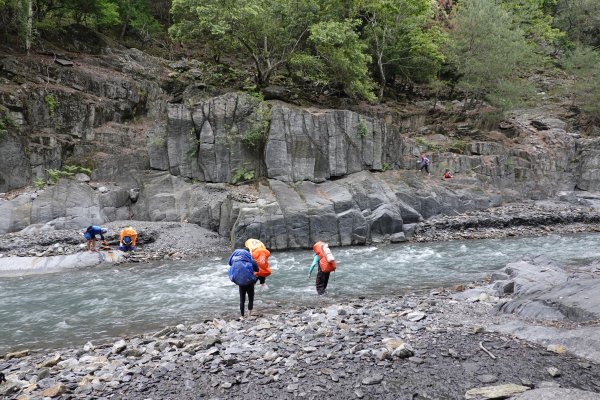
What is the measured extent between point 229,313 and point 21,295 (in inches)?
329

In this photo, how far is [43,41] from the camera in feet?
110

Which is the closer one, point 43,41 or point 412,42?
point 43,41

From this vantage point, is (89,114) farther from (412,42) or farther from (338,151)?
(412,42)

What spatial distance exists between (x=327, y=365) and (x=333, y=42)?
2628 cm

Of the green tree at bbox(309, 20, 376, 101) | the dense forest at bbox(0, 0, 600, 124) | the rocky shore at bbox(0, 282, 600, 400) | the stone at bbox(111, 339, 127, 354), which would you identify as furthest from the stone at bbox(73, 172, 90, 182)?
the stone at bbox(111, 339, 127, 354)

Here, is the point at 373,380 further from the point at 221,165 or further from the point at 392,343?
the point at 221,165

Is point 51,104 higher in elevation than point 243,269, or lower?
higher

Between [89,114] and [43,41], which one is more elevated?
[43,41]

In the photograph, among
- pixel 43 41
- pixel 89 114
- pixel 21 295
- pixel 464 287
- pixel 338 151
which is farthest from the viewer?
pixel 43 41

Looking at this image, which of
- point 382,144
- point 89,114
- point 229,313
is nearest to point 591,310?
point 229,313

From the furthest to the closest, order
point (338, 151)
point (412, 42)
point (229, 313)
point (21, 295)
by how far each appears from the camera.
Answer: point (412, 42)
point (338, 151)
point (21, 295)
point (229, 313)

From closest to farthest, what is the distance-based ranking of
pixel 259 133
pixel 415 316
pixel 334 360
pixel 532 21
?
pixel 334 360 → pixel 415 316 → pixel 259 133 → pixel 532 21

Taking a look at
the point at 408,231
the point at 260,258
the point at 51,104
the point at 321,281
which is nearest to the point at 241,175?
the point at 408,231

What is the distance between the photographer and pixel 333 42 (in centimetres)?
2848
